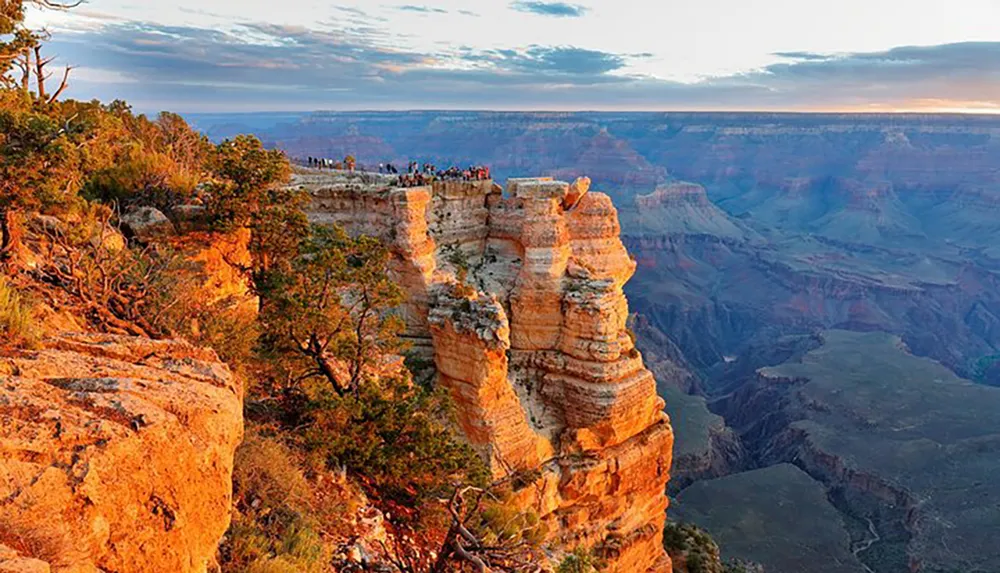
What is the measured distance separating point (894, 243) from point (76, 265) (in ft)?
549

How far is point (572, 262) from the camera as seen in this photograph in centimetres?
2427

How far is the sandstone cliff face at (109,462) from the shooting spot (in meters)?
4.22

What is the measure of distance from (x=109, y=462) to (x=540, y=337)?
19.4 m

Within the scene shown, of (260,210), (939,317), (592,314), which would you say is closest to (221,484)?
(260,210)

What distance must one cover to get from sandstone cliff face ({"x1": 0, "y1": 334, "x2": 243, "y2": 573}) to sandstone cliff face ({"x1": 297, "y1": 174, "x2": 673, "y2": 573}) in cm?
1430

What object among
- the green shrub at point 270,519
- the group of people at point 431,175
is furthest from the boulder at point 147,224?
the green shrub at point 270,519

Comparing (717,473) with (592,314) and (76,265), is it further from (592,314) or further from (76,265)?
(76,265)

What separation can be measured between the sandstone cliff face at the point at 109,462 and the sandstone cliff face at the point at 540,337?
14.3 m

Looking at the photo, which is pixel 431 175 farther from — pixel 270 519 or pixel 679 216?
pixel 679 216

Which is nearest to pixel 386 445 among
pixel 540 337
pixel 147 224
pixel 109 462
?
pixel 109 462

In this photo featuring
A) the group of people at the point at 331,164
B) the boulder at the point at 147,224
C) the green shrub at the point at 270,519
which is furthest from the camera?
the group of people at the point at 331,164

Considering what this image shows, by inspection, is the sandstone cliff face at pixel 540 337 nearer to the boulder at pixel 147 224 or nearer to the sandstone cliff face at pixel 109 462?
the boulder at pixel 147 224

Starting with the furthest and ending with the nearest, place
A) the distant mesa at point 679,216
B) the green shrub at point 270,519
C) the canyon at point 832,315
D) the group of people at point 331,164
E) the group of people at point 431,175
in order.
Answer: the distant mesa at point 679,216 → the canyon at point 832,315 → the group of people at point 331,164 → the group of people at point 431,175 → the green shrub at point 270,519

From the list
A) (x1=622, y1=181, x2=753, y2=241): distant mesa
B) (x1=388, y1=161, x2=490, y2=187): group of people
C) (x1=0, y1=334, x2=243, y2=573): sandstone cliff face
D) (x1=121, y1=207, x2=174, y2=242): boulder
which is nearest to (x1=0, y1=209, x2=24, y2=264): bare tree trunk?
(x1=121, y1=207, x2=174, y2=242): boulder
